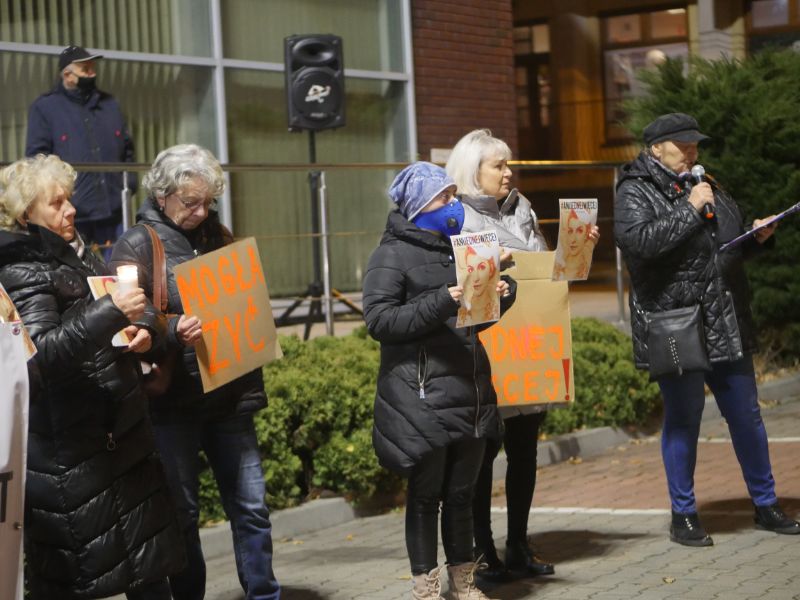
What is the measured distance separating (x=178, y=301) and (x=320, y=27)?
428 inches

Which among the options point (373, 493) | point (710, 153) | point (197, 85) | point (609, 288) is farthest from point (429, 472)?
point (609, 288)

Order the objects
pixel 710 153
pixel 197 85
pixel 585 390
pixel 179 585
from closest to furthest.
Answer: pixel 179 585 < pixel 585 390 < pixel 710 153 < pixel 197 85

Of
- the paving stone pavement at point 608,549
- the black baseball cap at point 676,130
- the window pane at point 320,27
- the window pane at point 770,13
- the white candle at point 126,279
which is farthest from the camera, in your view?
the window pane at point 770,13

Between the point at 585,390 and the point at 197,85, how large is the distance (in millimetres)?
6130

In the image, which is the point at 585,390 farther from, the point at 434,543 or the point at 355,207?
the point at 355,207

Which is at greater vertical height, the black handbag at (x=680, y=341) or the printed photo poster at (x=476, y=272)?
the printed photo poster at (x=476, y=272)

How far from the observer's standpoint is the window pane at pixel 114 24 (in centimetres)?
1342

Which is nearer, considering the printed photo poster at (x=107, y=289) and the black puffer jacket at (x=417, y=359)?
the printed photo poster at (x=107, y=289)

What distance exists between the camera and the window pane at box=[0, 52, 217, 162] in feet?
43.4

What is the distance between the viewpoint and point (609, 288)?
17.2m

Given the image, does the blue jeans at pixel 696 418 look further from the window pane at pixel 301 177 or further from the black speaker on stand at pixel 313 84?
the window pane at pixel 301 177

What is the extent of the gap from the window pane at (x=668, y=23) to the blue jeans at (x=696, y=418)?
2404 centimetres

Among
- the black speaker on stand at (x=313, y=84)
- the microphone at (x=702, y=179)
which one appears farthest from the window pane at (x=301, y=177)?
the microphone at (x=702, y=179)

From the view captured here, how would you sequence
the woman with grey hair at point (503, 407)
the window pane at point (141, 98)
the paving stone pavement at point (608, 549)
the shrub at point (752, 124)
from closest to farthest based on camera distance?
the paving stone pavement at point (608, 549)
the woman with grey hair at point (503, 407)
the shrub at point (752, 124)
the window pane at point (141, 98)
